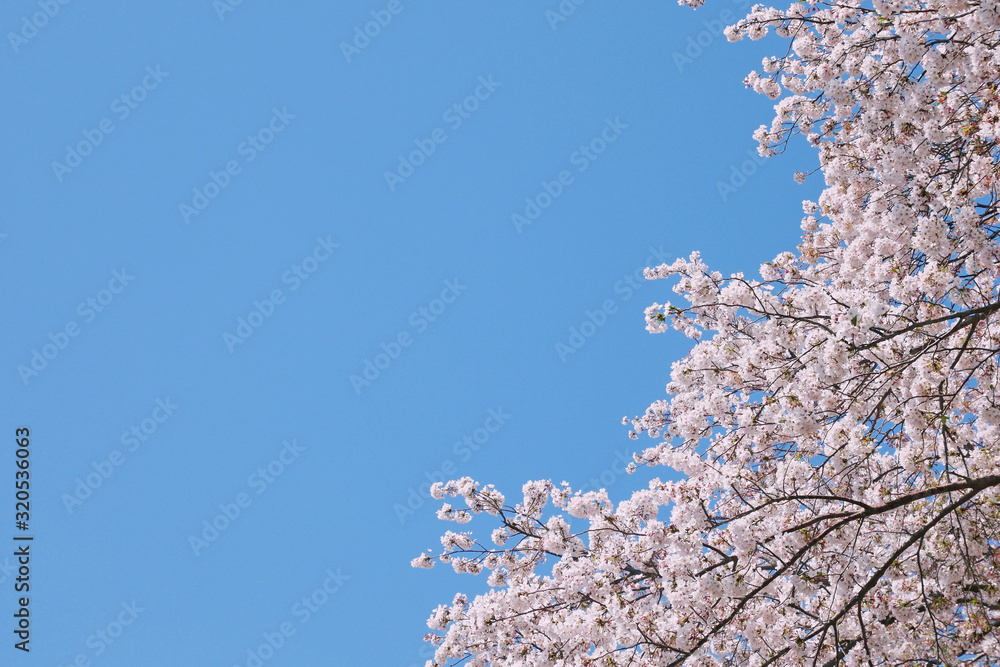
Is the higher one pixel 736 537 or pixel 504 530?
pixel 504 530

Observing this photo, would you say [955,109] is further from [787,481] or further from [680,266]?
[680,266]

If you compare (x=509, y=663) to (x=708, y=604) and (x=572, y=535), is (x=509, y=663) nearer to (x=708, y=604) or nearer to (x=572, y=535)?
(x=572, y=535)

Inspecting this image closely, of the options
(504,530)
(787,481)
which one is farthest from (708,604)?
(504,530)

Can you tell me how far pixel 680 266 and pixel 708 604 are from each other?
5.13 metres

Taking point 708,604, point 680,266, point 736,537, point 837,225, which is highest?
point 680,266

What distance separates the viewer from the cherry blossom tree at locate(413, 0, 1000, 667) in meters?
5.29

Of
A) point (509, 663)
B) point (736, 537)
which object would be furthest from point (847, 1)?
point (509, 663)

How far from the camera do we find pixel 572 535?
25.3ft

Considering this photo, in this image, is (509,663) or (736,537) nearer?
(736,537)

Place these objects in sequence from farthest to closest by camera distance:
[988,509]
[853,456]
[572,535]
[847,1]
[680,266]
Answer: [680,266] < [572,535] < [847,1] < [853,456] < [988,509]

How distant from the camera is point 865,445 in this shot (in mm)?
5477

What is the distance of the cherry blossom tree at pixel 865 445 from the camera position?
5.29 meters

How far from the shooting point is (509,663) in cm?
738

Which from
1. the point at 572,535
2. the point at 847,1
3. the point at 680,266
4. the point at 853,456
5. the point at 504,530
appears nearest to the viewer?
the point at 853,456
